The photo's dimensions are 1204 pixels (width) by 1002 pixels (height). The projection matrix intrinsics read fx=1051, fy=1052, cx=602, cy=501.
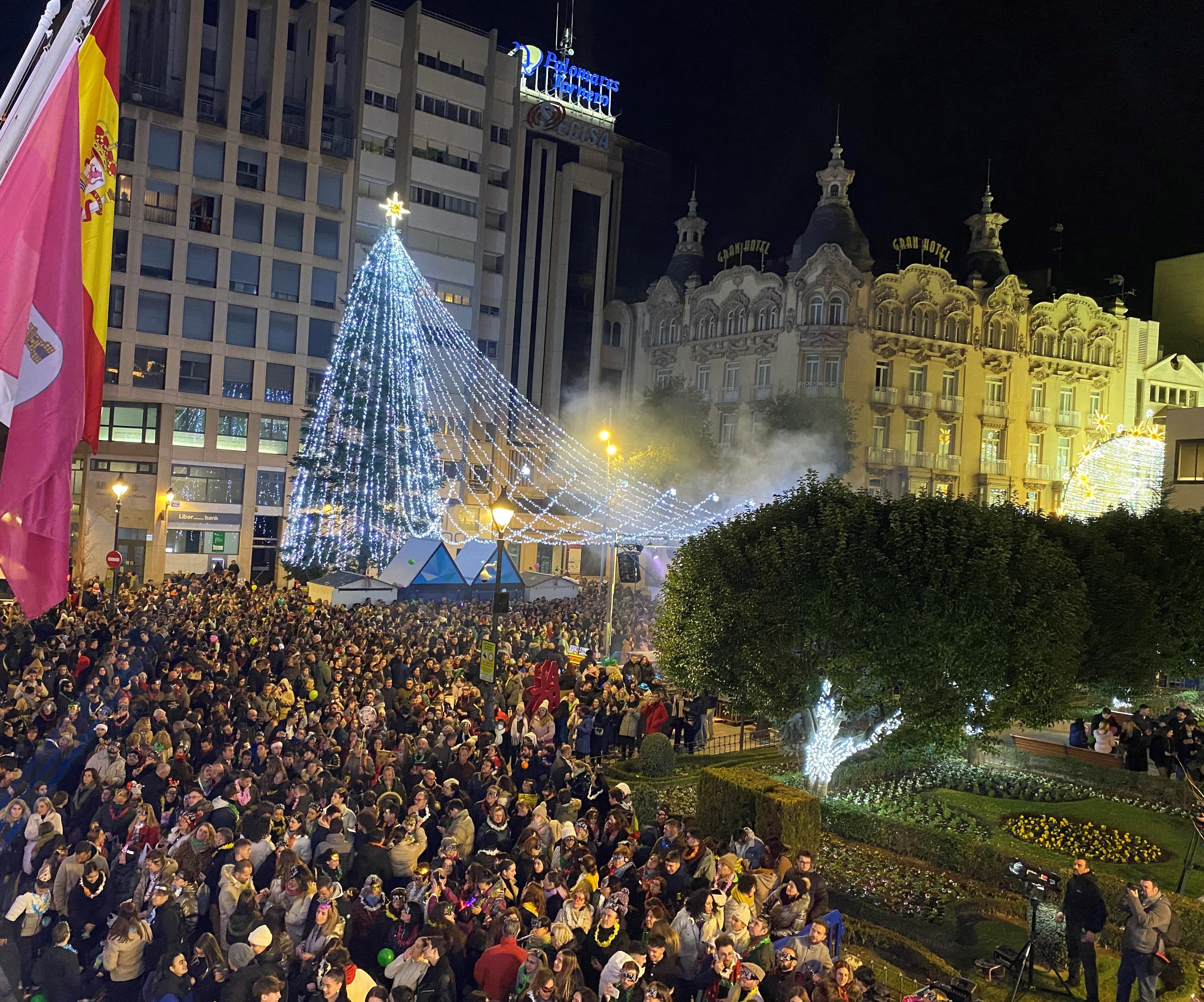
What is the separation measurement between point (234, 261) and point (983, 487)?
137ft

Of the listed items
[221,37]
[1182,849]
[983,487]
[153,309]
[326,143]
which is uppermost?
[221,37]

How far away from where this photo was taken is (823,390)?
181ft

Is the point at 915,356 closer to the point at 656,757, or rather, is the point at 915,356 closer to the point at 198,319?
the point at 198,319

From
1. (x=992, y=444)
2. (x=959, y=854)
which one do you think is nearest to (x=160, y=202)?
(x=992, y=444)

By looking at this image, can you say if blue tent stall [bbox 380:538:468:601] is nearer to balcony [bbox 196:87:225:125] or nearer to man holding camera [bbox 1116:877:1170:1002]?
man holding camera [bbox 1116:877:1170:1002]

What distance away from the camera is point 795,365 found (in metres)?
55.5

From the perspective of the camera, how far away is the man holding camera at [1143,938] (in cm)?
1026

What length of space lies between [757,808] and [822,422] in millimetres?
42495

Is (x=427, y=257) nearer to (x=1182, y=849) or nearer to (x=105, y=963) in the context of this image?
(x=1182, y=849)

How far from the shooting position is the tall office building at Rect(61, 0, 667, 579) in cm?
5000

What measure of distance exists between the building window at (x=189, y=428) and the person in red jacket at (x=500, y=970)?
46909 mm

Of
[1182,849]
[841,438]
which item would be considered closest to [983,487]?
[841,438]

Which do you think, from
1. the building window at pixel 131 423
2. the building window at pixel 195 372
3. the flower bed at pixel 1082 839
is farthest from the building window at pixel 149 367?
the flower bed at pixel 1082 839

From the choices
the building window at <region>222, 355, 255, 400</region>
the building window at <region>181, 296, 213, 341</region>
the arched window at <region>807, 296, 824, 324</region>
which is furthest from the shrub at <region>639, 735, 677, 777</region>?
the building window at <region>181, 296, 213, 341</region>
